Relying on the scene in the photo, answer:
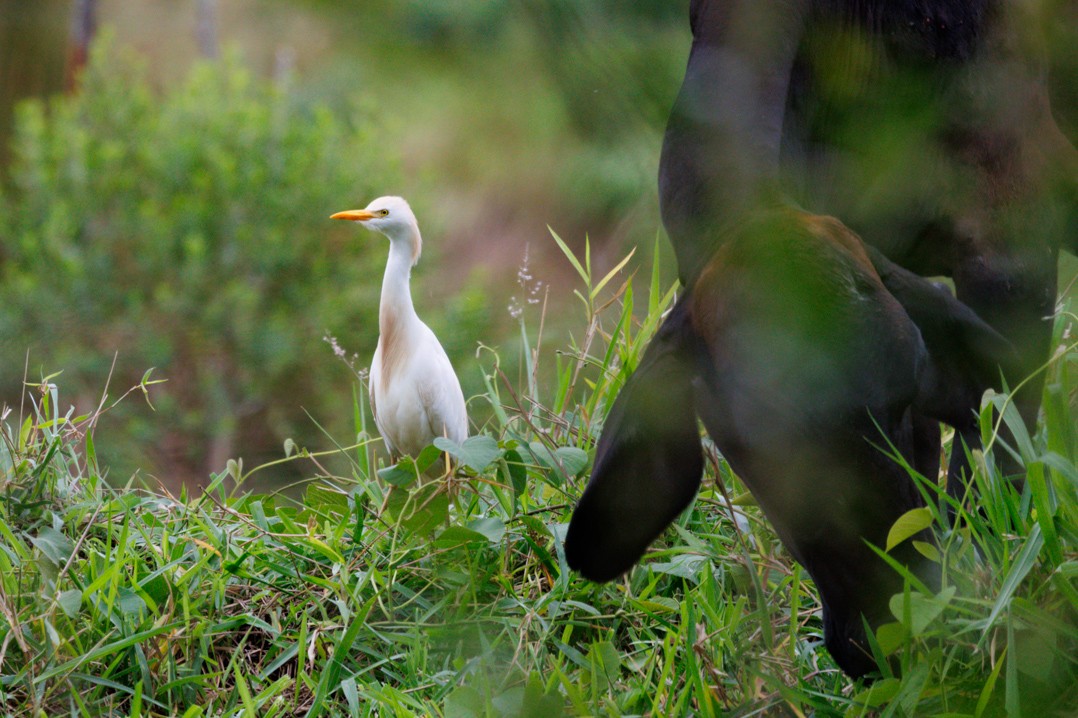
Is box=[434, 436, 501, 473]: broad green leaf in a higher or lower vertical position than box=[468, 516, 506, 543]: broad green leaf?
higher

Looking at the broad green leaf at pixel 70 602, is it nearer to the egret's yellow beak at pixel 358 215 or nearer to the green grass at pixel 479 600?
the green grass at pixel 479 600

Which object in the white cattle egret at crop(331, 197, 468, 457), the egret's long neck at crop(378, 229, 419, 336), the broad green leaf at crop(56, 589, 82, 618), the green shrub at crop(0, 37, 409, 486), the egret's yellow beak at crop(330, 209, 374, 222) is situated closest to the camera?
the green shrub at crop(0, 37, 409, 486)

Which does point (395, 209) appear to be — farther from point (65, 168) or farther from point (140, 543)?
point (65, 168)

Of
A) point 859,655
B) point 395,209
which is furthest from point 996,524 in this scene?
point 395,209

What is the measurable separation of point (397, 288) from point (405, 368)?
267mm

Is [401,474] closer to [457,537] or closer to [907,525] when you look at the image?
[457,537]

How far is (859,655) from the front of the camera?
1.67 metres

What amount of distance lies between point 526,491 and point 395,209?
4.61ft

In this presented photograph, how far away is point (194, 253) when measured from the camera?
3.85 m

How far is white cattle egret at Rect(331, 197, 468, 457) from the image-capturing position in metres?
3.61

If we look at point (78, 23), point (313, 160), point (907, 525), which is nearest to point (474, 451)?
point (313, 160)

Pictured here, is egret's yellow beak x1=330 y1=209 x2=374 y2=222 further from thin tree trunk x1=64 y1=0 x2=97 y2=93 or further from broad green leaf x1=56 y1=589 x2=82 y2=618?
broad green leaf x1=56 y1=589 x2=82 y2=618

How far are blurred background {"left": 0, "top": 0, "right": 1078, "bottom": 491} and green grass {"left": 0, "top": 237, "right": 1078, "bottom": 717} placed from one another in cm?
36

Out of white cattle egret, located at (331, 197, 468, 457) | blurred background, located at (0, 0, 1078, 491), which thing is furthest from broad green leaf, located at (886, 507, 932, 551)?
white cattle egret, located at (331, 197, 468, 457)
